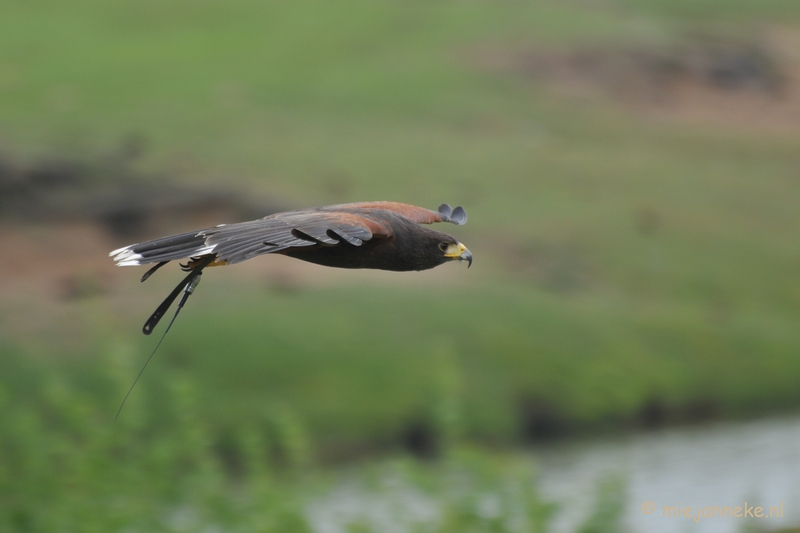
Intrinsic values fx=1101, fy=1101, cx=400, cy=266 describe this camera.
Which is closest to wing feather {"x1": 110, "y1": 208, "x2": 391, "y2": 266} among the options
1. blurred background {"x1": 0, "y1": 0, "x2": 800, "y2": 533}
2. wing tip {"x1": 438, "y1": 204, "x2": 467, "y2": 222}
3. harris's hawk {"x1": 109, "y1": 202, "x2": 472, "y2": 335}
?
harris's hawk {"x1": 109, "y1": 202, "x2": 472, "y2": 335}

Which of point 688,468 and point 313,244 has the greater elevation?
point 313,244

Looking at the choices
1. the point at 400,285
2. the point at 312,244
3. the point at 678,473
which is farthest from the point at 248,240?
the point at 400,285

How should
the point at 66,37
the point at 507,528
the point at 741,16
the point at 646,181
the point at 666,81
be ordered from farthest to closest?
1. the point at 741,16
2. the point at 666,81
3. the point at 66,37
4. the point at 646,181
5. the point at 507,528

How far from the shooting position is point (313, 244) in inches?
296

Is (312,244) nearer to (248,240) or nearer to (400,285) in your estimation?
(248,240)

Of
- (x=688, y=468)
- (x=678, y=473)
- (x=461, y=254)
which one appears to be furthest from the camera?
(x=688, y=468)

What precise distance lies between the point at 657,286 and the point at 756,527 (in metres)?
20.5

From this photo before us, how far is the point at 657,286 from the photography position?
3344 cm

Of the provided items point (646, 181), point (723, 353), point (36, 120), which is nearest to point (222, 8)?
point (36, 120)

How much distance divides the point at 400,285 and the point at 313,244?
77.9ft

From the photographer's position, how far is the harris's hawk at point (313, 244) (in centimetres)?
738

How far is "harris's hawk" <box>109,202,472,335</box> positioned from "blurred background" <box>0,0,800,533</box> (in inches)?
142

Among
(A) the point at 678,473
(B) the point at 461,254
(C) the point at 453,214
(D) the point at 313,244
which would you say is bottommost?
(A) the point at 678,473

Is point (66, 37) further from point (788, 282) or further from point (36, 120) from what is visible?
point (788, 282)
